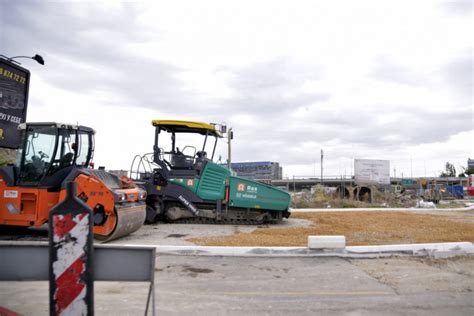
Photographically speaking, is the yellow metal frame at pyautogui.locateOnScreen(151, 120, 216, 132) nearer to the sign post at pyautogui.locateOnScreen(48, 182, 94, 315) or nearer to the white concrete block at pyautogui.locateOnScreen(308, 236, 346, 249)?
the white concrete block at pyautogui.locateOnScreen(308, 236, 346, 249)

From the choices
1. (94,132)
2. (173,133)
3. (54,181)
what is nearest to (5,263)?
(54,181)

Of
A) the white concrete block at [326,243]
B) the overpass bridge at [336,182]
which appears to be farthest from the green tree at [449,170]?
the white concrete block at [326,243]

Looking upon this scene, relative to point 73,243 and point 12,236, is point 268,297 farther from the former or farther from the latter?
point 12,236

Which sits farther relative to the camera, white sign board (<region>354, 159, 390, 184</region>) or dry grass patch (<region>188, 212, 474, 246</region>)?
white sign board (<region>354, 159, 390, 184</region>)

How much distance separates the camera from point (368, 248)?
8.11 meters

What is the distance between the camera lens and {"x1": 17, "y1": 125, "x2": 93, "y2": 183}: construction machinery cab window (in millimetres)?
9434

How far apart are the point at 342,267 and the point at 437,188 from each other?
30183mm

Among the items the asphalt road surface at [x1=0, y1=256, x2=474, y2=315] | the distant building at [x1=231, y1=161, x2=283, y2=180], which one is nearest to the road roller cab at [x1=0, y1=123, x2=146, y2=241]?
the asphalt road surface at [x1=0, y1=256, x2=474, y2=315]

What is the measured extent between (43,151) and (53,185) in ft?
2.71

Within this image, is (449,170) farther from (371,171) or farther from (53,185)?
(53,185)

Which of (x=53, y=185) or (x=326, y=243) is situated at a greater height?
(x=53, y=185)

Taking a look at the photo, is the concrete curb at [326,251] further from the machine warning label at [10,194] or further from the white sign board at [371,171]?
the white sign board at [371,171]

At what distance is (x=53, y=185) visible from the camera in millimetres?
9359

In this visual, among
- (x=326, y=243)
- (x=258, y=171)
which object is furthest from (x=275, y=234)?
(x=258, y=171)
